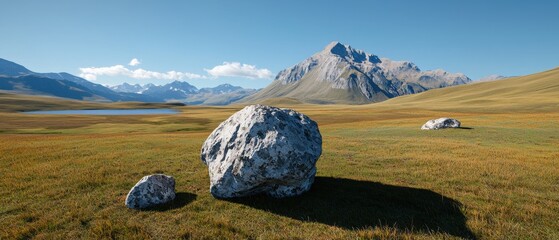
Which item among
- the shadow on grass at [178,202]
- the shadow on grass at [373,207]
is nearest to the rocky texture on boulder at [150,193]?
the shadow on grass at [178,202]

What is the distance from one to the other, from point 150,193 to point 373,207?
37.9 ft

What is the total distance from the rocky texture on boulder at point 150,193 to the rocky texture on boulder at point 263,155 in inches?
97.5

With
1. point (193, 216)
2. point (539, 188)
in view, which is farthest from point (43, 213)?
point (539, 188)

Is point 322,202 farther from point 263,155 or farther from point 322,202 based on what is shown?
point 263,155

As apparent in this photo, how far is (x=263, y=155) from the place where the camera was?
14.6 metres

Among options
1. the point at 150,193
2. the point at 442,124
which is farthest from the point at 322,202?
the point at 442,124

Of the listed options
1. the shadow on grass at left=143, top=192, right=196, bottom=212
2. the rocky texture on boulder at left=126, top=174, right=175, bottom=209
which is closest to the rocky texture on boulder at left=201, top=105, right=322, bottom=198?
the shadow on grass at left=143, top=192, right=196, bottom=212

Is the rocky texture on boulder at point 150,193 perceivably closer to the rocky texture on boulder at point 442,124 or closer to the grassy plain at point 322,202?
the grassy plain at point 322,202

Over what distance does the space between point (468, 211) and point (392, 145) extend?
21651mm

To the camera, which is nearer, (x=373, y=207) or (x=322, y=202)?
(x=373, y=207)

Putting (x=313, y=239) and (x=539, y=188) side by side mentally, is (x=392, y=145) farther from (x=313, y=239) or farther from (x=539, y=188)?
(x=313, y=239)

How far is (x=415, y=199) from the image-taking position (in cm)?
1551

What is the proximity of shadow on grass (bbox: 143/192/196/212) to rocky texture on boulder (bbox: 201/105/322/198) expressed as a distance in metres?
1.41

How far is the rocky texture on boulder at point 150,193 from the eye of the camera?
1481cm
